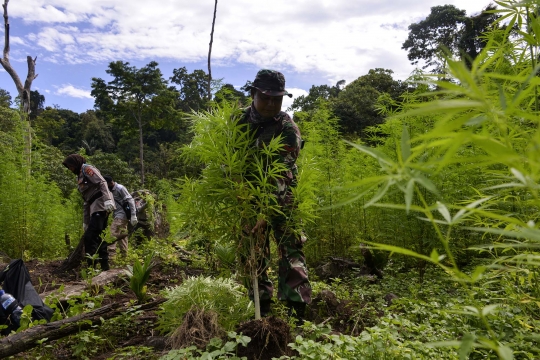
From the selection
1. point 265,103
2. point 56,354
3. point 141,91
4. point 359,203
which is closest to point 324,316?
point 265,103

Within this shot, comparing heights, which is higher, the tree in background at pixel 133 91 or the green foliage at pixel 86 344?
the tree in background at pixel 133 91

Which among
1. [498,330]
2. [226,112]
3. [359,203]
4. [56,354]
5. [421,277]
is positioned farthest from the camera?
[359,203]

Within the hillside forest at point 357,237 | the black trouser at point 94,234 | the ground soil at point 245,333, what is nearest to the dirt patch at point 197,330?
the hillside forest at point 357,237

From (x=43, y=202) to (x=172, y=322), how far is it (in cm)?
674

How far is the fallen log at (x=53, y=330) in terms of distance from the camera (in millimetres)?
2416

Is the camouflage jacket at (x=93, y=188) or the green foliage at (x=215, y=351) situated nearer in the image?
the green foliage at (x=215, y=351)

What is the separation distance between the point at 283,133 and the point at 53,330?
2.31m

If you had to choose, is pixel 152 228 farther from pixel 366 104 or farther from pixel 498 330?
pixel 366 104

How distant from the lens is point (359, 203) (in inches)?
237

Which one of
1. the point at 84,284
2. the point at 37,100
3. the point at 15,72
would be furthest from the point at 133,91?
the point at 37,100

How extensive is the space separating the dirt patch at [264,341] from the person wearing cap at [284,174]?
66 cm

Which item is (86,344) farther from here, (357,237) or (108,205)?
(108,205)

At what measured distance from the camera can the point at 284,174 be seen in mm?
3064

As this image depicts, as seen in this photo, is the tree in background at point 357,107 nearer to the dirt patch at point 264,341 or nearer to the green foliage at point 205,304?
the green foliage at point 205,304
